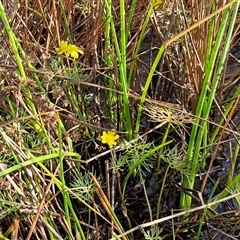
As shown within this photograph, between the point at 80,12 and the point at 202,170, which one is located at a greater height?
the point at 80,12

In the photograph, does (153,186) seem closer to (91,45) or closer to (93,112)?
(93,112)

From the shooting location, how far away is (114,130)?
1134 mm

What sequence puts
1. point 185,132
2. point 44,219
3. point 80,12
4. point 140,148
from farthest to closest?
1. point 80,12
2. point 185,132
3. point 140,148
4. point 44,219

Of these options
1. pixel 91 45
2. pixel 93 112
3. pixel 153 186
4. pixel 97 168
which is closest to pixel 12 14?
pixel 91 45

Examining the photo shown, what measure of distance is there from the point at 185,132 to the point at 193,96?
101 millimetres

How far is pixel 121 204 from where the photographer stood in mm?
1133

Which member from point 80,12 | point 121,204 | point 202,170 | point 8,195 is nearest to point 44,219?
point 8,195

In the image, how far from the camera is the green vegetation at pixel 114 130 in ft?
3.27

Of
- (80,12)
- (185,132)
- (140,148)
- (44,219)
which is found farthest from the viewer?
(80,12)

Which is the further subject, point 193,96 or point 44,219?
point 193,96

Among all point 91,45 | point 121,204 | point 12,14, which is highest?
point 12,14

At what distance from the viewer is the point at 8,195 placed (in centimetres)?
100

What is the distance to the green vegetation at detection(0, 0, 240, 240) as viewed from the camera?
996mm

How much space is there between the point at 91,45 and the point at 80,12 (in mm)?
295
